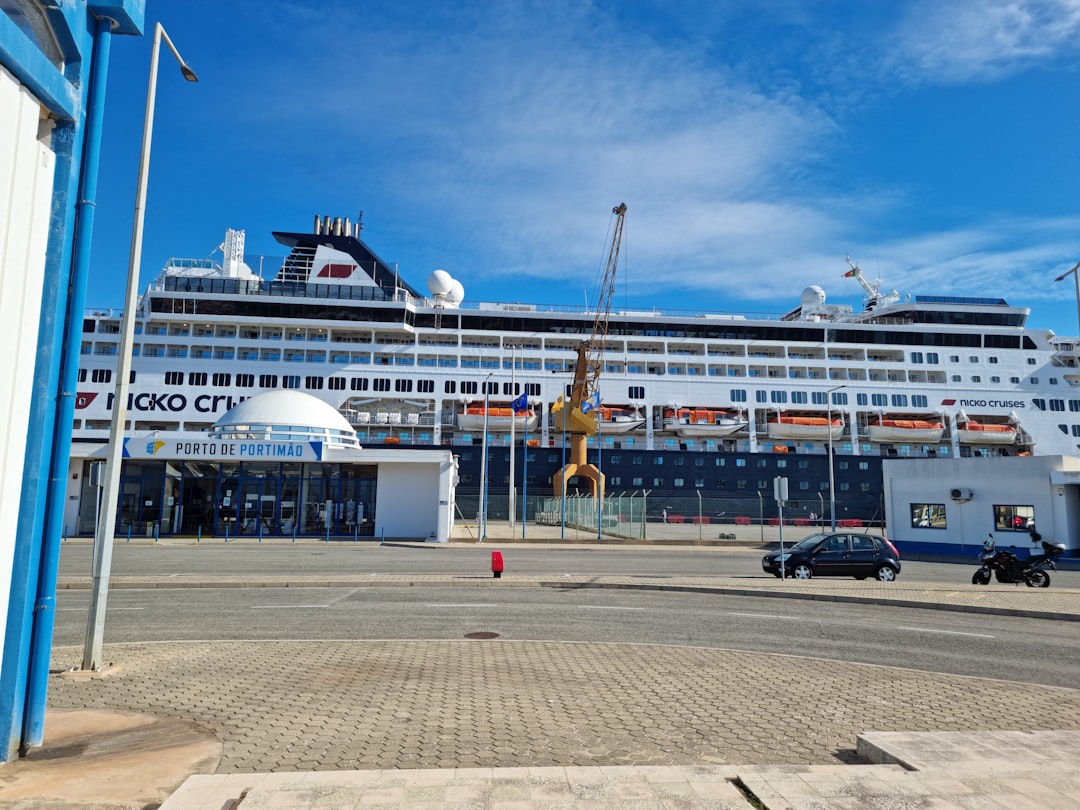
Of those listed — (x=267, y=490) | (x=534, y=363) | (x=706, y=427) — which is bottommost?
(x=267, y=490)

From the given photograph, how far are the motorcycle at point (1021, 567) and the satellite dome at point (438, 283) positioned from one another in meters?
49.9

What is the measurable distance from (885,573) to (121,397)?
1704 centimetres

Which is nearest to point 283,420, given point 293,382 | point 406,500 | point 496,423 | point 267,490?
point 267,490

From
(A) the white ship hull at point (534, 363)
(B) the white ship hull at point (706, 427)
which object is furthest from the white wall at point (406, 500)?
(B) the white ship hull at point (706, 427)

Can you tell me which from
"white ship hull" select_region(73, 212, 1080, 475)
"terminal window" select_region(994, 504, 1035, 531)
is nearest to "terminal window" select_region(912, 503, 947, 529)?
"terminal window" select_region(994, 504, 1035, 531)

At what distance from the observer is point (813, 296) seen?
221 ft

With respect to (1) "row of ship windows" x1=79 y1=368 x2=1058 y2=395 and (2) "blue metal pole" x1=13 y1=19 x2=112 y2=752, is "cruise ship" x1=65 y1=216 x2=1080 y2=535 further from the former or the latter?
(2) "blue metal pole" x1=13 y1=19 x2=112 y2=752

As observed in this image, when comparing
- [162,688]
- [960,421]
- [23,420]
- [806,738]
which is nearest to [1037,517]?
[806,738]

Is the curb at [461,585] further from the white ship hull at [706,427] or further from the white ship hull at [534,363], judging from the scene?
the white ship hull at [706,427]

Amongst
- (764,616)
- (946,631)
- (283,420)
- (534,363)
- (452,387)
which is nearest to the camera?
(946,631)

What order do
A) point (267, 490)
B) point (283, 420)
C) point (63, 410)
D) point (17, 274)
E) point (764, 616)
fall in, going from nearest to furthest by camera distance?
point (17, 274)
point (63, 410)
point (764, 616)
point (267, 490)
point (283, 420)

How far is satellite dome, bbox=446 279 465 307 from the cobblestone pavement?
2142 inches

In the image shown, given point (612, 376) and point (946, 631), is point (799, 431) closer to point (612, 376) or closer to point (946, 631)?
point (612, 376)

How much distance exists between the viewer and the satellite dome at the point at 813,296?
6694cm
